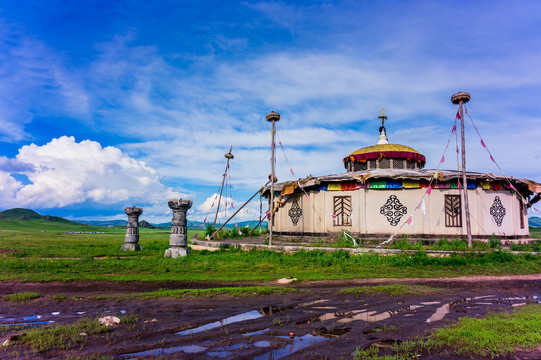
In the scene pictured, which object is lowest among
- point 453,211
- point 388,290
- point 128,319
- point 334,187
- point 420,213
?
point 388,290

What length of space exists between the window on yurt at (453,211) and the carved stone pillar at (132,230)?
2011 centimetres

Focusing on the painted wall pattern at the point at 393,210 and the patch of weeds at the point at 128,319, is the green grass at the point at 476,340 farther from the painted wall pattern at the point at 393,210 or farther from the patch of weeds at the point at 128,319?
the painted wall pattern at the point at 393,210

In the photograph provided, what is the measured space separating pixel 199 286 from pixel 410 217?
13.8 m

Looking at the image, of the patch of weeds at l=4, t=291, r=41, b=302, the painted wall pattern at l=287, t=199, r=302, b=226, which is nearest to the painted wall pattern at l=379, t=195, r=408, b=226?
the painted wall pattern at l=287, t=199, r=302, b=226

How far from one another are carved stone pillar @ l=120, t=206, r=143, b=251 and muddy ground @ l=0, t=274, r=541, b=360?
33.7 ft

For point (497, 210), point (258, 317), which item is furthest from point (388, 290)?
point (497, 210)

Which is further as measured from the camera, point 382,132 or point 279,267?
point 382,132

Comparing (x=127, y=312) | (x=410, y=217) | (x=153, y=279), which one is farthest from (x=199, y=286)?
(x=410, y=217)

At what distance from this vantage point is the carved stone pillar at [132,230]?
860 inches

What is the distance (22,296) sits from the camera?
30.8ft

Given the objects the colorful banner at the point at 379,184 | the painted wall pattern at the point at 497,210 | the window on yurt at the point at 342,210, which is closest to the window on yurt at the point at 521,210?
the painted wall pattern at the point at 497,210

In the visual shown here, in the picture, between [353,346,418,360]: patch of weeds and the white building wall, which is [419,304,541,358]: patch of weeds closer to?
[353,346,418,360]: patch of weeds

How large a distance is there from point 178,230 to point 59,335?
40.6ft

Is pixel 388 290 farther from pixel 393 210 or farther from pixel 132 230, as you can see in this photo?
pixel 132 230
